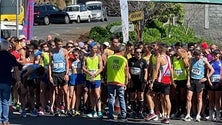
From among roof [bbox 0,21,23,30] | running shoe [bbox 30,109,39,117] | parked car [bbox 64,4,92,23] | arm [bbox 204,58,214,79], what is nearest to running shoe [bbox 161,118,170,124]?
arm [bbox 204,58,214,79]

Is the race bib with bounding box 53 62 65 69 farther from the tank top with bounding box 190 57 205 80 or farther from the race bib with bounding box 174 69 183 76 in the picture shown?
the tank top with bounding box 190 57 205 80

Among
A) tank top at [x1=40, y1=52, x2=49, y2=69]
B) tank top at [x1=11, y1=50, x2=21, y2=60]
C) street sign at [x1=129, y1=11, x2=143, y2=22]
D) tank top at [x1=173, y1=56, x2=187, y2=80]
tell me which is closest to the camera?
tank top at [x1=173, y1=56, x2=187, y2=80]

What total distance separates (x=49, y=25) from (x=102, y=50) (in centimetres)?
3478

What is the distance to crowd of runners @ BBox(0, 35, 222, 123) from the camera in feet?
50.8

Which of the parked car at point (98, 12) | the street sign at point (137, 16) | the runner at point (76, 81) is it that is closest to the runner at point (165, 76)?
the runner at point (76, 81)

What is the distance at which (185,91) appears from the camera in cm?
1614

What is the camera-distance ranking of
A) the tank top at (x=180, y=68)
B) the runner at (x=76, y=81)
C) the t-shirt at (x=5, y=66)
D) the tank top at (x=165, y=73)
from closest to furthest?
the t-shirt at (x=5, y=66), the tank top at (x=165, y=73), the tank top at (x=180, y=68), the runner at (x=76, y=81)

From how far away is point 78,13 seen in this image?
5319 cm

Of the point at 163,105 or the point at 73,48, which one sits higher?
the point at 73,48

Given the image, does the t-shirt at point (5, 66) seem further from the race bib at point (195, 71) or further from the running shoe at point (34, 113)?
the race bib at point (195, 71)

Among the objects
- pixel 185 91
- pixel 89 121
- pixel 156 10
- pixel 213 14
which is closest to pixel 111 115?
pixel 89 121

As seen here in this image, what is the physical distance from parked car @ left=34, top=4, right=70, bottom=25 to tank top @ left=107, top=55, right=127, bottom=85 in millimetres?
35786

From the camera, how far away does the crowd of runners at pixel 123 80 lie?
1547cm

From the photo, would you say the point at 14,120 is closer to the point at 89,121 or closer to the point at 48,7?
the point at 89,121
